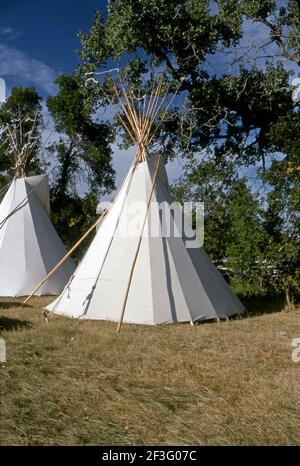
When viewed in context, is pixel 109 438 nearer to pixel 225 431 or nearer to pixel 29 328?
pixel 225 431

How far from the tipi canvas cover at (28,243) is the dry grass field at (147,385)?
2.97 m

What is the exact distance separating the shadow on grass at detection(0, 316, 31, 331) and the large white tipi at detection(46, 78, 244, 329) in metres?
0.66

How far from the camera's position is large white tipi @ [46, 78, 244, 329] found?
228 inches

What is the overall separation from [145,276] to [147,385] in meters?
2.40

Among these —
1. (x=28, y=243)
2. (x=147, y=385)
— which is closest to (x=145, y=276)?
(x=147, y=385)

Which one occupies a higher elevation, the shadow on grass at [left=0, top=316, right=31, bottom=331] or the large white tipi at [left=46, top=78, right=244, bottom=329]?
the large white tipi at [left=46, top=78, right=244, bottom=329]

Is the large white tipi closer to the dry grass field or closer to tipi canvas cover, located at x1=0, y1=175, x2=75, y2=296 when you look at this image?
the dry grass field

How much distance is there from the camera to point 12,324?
5.36 m

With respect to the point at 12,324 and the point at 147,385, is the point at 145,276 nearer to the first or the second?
the point at 12,324

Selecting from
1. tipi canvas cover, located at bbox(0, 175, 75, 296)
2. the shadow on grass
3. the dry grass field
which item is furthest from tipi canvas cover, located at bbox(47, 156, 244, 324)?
tipi canvas cover, located at bbox(0, 175, 75, 296)

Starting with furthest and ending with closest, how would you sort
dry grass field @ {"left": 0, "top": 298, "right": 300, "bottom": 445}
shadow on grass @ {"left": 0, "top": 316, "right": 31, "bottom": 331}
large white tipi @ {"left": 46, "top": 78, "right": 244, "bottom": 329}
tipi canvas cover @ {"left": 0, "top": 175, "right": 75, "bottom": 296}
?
tipi canvas cover @ {"left": 0, "top": 175, "right": 75, "bottom": 296} < large white tipi @ {"left": 46, "top": 78, "right": 244, "bottom": 329} < shadow on grass @ {"left": 0, "top": 316, "right": 31, "bottom": 331} < dry grass field @ {"left": 0, "top": 298, "right": 300, "bottom": 445}

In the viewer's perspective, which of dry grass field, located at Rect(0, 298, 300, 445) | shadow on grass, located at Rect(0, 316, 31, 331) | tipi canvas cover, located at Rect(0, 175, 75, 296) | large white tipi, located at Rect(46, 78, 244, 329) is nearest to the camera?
dry grass field, located at Rect(0, 298, 300, 445)

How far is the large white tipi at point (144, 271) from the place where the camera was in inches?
228

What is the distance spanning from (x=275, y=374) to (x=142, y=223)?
108 inches
